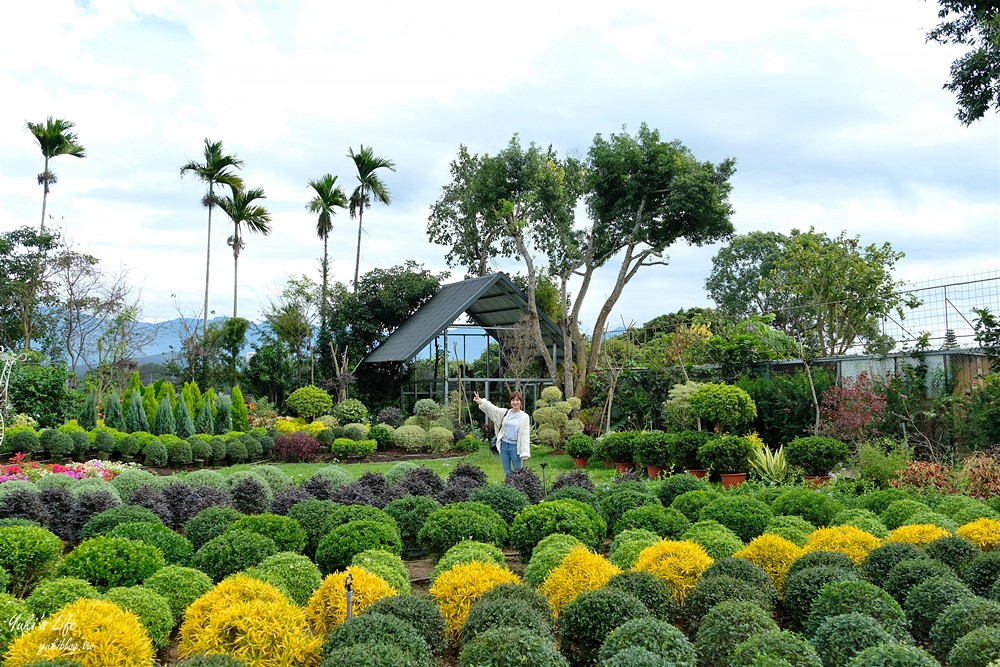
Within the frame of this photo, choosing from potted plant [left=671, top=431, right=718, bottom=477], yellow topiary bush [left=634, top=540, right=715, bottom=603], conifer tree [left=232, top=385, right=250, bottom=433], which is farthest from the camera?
conifer tree [left=232, top=385, right=250, bottom=433]

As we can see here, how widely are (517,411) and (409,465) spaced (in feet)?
5.65

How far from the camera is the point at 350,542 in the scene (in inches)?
226

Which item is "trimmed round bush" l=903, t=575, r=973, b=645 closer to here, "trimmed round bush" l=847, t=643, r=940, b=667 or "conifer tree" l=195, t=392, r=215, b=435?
"trimmed round bush" l=847, t=643, r=940, b=667

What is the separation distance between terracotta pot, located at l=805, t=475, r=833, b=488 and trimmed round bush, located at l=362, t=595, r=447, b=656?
7.20m

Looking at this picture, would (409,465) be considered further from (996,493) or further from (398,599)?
(996,493)

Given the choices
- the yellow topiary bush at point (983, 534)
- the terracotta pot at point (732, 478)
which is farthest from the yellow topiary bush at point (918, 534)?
the terracotta pot at point (732, 478)

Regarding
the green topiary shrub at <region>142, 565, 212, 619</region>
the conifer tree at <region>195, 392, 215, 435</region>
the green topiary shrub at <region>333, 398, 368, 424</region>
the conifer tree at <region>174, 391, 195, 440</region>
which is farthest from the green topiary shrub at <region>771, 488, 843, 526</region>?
the green topiary shrub at <region>333, 398, 368, 424</region>

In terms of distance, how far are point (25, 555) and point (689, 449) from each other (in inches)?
378

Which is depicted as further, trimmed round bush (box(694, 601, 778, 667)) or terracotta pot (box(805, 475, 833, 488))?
terracotta pot (box(805, 475, 833, 488))

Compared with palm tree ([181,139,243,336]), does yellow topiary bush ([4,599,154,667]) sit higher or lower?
lower

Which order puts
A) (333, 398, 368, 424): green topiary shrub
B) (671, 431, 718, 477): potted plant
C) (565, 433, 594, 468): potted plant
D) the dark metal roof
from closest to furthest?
(671, 431, 718, 477): potted plant, (565, 433, 594, 468): potted plant, (333, 398, 368, 424): green topiary shrub, the dark metal roof

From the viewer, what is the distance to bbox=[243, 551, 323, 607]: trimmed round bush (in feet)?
16.1

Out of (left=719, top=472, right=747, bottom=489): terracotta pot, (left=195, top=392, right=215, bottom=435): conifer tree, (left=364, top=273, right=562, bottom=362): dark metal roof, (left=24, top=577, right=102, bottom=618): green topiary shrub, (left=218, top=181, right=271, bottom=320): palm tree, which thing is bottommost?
(left=719, top=472, right=747, bottom=489): terracotta pot

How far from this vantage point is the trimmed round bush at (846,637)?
12.4ft
